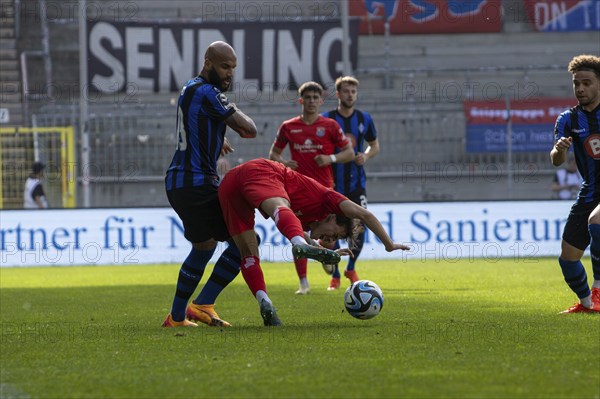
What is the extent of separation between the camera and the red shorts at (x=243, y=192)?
764 cm

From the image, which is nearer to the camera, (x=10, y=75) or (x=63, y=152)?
(x=63, y=152)

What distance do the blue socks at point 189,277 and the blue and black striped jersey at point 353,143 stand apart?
488 cm

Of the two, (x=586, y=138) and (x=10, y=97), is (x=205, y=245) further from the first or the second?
(x=10, y=97)

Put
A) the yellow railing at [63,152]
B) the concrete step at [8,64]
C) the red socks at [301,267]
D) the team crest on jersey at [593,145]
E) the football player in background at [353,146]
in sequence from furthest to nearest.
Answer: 1. the concrete step at [8,64]
2. the yellow railing at [63,152]
3. the football player in background at [353,146]
4. the red socks at [301,267]
5. the team crest on jersey at [593,145]

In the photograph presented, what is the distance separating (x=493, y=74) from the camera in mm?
25766

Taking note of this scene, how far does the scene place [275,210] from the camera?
24.5 ft

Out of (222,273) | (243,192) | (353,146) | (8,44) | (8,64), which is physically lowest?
(222,273)

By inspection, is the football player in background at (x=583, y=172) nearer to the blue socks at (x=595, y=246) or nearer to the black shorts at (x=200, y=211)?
the blue socks at (x=595, y=246)

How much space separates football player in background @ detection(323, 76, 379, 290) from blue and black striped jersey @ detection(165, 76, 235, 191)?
15.6ft

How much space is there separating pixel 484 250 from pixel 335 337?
1295cm

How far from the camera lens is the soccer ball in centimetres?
810

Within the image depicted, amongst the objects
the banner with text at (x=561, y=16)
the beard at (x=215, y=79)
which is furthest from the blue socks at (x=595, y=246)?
the banner with text at (x=561, y=16)

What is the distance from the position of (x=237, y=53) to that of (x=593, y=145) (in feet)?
51.1

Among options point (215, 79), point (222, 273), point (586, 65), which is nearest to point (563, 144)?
point (586, 65)
